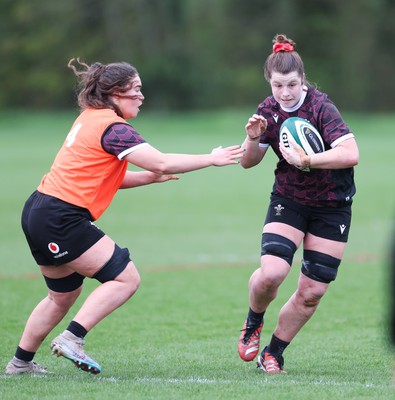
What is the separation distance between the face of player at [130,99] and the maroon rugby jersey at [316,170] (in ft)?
2.94

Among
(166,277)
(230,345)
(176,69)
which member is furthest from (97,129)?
(176,69)

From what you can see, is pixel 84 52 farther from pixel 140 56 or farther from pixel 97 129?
pixel 97 129

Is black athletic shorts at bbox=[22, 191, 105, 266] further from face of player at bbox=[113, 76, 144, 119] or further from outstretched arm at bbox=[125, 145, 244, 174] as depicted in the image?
face of player at bbox=[113, 76, 144, 119]

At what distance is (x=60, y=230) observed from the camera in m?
5.88

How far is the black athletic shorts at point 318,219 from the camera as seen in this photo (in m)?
6.35

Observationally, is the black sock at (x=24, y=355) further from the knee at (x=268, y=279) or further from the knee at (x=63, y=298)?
the knee at (x=268, y=279)

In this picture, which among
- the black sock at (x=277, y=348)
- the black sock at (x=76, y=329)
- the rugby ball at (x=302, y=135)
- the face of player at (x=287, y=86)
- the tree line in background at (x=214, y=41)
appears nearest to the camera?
the black sock at (x=76, y=329)

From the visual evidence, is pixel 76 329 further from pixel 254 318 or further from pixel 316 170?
pixel 316 170

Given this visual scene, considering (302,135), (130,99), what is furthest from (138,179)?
(302,135)

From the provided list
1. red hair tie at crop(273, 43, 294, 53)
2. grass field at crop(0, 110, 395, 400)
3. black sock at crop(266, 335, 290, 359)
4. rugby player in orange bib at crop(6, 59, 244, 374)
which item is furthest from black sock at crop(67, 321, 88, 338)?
red hair tie at crop(273, 43, 294, 53)

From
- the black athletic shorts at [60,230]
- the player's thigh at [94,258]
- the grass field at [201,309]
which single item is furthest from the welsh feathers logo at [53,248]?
the grass field at [201,309]

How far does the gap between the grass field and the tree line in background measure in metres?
31.9

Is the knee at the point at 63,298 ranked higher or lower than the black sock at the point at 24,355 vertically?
higher

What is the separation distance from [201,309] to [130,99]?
3.96 meters
